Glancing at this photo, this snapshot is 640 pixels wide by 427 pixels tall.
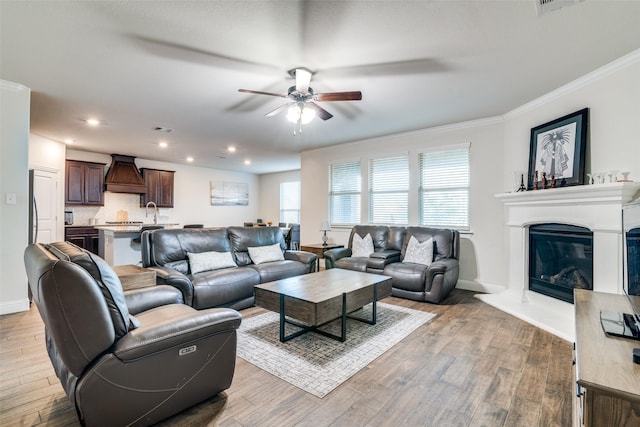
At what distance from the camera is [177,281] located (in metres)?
3.18

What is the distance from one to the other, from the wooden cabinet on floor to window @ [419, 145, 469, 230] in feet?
11.9

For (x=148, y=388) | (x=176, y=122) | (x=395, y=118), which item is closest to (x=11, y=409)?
(x=148, y=388)

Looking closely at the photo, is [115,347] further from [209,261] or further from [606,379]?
[209,261]

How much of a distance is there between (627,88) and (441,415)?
346cm

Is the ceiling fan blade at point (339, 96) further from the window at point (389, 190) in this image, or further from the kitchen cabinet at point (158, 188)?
the kitchen cabinet at point (158, 188)

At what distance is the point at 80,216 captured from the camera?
7219 millimetres

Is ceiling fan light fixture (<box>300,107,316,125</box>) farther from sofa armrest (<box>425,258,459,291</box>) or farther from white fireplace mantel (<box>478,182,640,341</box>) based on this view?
white fireplace mantel (<box>478,182,640,341</box>)

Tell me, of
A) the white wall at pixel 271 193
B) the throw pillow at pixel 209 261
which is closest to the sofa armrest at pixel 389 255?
the throw pillow at pixel 209 261

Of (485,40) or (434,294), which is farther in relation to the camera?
(434,294)

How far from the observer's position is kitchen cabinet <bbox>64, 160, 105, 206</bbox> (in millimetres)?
6805

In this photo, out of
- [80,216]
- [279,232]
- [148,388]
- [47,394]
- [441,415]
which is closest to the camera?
[148,388]

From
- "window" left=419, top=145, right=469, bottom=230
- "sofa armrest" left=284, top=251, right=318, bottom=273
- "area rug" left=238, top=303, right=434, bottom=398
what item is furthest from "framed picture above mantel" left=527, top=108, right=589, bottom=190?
"sofa armrest" left=284, top=251, right=318, bottom=273

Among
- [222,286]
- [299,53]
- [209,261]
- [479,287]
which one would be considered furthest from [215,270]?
[479,287]

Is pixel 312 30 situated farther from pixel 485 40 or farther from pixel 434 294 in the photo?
pixel 434 294
